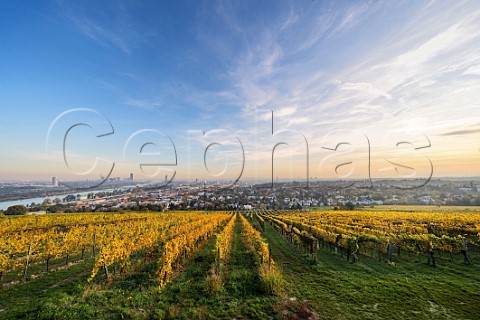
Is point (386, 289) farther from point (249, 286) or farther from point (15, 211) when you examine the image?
point (15, 211)

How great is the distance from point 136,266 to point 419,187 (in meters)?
148

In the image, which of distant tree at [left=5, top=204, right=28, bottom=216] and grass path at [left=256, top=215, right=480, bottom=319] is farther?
distant tree at [left=5, top=204, right=28, bottom=216]

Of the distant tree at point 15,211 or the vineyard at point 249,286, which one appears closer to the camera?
the vineyard at point 249,286

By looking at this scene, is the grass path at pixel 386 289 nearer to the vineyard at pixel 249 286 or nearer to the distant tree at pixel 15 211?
the vineyard at pixel 249 286

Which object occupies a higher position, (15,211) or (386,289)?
(386,289)

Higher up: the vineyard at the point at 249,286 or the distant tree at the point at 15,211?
the vineyard at the point at 249,286

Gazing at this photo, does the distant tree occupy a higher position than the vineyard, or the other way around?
the vineyard

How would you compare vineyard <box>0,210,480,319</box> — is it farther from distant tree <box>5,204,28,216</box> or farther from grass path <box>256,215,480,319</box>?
distant tree <box>5,204,28,216</box>

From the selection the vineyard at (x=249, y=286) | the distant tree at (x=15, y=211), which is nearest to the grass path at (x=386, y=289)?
the vineyard at (x=249, y=286)

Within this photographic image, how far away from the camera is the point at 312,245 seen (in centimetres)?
1248

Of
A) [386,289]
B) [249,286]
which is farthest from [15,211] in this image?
[386,289]

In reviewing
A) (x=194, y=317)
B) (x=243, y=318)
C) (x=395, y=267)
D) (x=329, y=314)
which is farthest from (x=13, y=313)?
(x=395, y=267)

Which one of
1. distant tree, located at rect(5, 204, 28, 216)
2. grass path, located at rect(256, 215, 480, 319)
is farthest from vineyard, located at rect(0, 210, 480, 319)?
distant tree, located at rect(5, 204, 28, 216)

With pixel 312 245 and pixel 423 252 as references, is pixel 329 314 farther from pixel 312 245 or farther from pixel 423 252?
pixel 423 252
